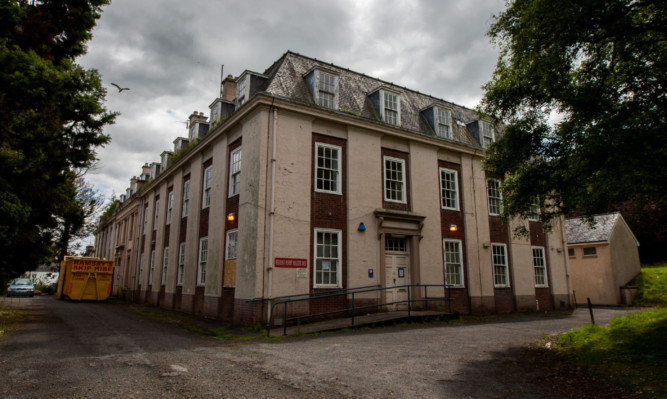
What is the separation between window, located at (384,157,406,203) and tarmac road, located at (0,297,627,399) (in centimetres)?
667

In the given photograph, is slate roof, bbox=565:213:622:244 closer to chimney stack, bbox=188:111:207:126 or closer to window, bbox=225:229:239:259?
window, bbox=225:229:239:259

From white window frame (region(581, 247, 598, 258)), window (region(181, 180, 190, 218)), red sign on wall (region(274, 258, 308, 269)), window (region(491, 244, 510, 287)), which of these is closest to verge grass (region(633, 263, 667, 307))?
white window frame (region(581, 247, 598, 258))

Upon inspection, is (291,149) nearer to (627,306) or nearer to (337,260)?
(337,260)

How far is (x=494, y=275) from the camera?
19656mm

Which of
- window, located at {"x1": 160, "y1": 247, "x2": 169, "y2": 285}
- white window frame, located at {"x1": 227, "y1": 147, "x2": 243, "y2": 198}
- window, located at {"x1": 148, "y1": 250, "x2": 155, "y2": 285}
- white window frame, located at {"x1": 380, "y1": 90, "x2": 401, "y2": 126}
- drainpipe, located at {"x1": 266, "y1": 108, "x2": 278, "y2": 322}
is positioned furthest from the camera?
window, located at {"x1": 148, "y1": 250, "x2": 155, "y2": 285}

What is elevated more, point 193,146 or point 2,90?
point 193,146

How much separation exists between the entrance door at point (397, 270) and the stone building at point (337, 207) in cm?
7

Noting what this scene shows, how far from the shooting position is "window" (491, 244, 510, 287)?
64.9ft

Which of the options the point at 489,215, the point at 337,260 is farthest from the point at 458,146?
the point at 337,260

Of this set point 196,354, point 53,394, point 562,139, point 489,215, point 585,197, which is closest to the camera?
point 53,394

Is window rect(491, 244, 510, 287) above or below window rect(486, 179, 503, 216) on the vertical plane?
below

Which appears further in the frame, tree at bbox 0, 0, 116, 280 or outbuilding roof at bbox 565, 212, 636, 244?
outbuilding roof at bbox 565, 212, 636, 244

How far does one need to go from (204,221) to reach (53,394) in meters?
13.6

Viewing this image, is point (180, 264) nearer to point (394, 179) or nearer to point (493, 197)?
point (394, 179)
